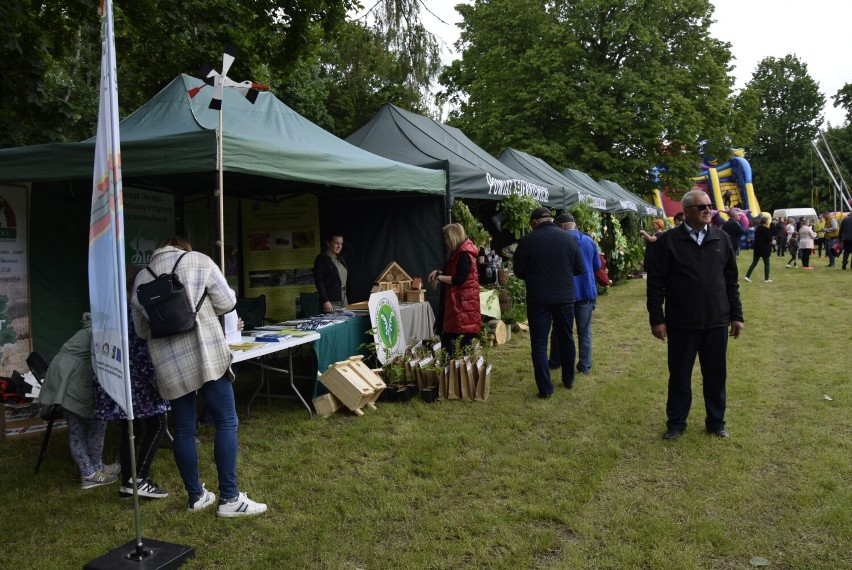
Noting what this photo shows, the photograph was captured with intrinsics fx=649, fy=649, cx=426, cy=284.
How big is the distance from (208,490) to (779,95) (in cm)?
6769

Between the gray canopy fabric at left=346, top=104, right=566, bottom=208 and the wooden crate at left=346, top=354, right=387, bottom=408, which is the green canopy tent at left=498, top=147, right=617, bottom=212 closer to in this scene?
the gray canopy fabric at left=346, top=104, right=566, bottom=208

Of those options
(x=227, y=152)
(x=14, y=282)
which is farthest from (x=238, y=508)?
(x=14, y=282)

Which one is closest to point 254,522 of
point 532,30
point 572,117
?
point 572,117

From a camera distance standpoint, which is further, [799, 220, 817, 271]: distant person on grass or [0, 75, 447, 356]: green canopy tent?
[799, 220, 817, 271]: distant person on grass

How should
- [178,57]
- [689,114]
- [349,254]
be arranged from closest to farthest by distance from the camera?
[349,254], [178,57], [689,114]

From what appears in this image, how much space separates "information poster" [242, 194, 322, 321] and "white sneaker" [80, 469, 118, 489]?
4147 millimetres

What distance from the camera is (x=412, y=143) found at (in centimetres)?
862

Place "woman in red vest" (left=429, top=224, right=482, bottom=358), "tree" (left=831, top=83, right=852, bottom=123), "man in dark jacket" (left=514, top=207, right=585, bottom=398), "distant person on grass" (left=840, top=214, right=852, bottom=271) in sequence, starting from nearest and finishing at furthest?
1. "man in dark jacket" (left=514, top=207, right=585, bottom=398)
2. "woman in red vest" (left=429, top=224, right=482, bottom=358)
3. "distant person on grass" (left=840, top=214, right=852, bottom=271)
4. "tree" (left=831, top=83, right=852, bottom=123)

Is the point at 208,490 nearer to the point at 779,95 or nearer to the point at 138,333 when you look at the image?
the point at 138,333

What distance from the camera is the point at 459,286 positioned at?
6355 millimetres

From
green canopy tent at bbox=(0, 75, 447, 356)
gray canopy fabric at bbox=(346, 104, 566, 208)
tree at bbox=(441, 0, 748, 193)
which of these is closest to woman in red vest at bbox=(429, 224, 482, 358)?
green canopy tent at bbox=(0, 75, 447, 356)

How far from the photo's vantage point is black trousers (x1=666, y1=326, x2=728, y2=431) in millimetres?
4520

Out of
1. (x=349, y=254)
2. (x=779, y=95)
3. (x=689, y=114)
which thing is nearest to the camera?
(x=349, y=254)

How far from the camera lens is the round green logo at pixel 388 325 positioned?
252 inches
